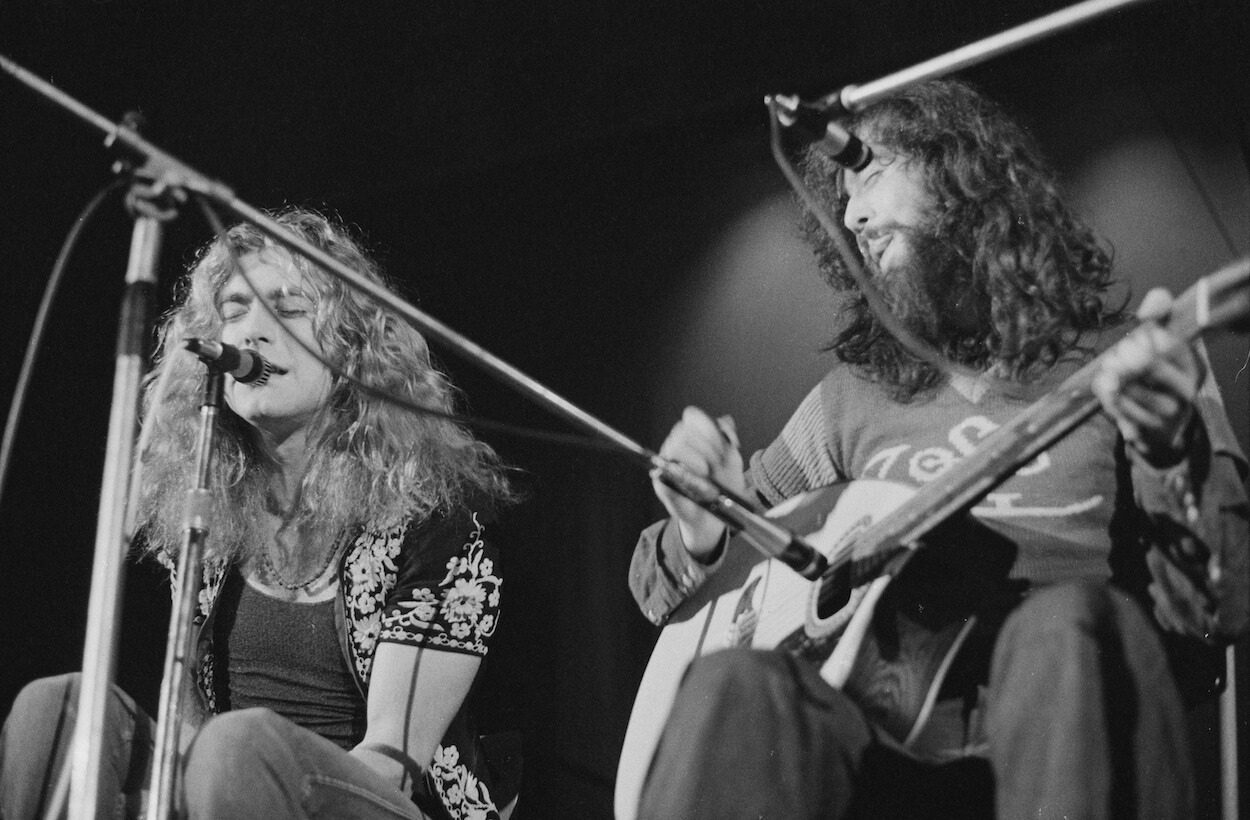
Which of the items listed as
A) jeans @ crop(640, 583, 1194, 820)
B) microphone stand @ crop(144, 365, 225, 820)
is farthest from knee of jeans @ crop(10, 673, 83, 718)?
jeans @ crop(640, 583, 1194, 820)

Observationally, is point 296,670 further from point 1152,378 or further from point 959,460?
point 1152,378


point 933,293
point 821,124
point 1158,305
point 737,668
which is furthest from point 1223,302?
point 933,293

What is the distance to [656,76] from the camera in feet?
8.63

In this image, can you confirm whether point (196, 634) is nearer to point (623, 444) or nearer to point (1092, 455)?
point (623, 444)

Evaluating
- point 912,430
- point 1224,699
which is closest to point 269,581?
point 912,430

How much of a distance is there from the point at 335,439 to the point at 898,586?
1.24 metres

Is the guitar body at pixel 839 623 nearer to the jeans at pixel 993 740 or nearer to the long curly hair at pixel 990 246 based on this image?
the jeans at pixel 993 740

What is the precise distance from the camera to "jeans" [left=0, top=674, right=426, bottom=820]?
58.4 inches

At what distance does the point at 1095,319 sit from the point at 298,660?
1.51 metres

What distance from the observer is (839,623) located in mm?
1603

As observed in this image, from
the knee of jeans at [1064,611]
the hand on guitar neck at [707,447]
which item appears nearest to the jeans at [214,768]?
the hand on guitar neck at [707,447]

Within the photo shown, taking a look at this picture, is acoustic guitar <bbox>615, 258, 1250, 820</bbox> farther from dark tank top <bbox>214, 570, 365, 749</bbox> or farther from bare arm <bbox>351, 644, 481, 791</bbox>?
dark tank top <bbox>214, 570, 365, 749</bbox>

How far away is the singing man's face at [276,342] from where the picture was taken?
7.30ft

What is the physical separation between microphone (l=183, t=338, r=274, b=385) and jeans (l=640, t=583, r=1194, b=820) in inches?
34.9
